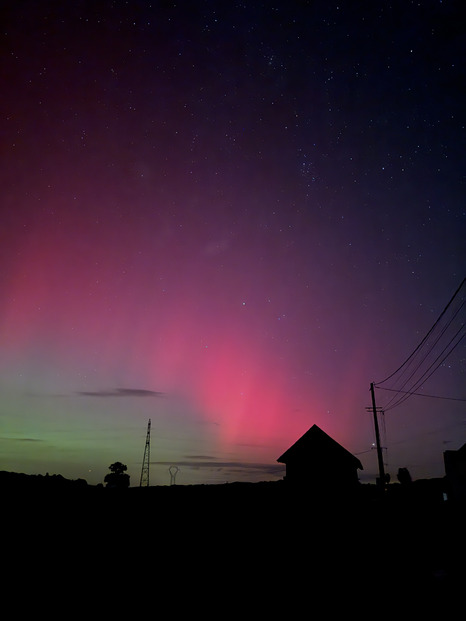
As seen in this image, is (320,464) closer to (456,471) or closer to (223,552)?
(456,471)

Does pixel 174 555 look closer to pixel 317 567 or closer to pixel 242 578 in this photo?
pixel 242 578

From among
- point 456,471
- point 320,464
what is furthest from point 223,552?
point 456,471

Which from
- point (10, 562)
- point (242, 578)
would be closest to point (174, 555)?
point (242, 578)

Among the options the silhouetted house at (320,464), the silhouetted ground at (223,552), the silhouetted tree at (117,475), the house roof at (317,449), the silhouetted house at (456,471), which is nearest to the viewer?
the silhouetted ground at (223,552)

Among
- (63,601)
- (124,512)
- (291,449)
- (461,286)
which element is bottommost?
(63,601)

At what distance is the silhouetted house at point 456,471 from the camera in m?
25.3

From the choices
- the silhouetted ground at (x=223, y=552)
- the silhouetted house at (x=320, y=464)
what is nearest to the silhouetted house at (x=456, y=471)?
the silhouetted house at (x=320, y=464)

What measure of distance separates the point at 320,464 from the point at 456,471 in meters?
9.27

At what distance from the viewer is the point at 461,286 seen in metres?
13.6

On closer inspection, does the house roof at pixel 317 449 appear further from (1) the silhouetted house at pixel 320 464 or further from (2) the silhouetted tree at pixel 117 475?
(2) the silhouetted tree at pixel 117 475

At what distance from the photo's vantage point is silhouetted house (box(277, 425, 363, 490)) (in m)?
25.7

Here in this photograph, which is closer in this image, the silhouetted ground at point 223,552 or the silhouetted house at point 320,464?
the silhouetted ground at point 223,552

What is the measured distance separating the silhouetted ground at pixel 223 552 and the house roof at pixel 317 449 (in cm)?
840

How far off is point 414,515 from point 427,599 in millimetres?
13342
